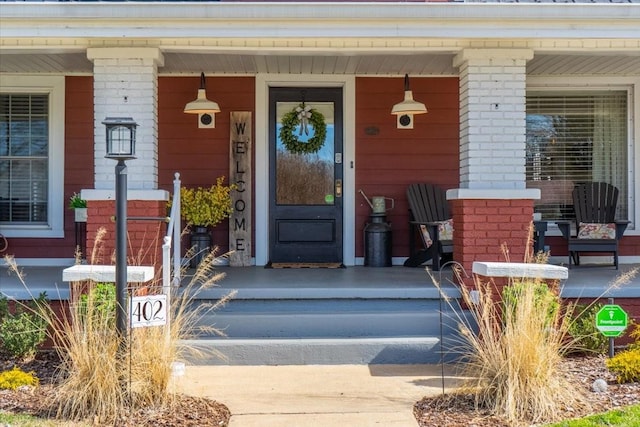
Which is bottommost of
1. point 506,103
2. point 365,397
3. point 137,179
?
point 365,397

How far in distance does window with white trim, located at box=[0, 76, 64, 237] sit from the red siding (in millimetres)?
3469

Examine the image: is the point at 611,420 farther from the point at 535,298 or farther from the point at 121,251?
the point at 121,251

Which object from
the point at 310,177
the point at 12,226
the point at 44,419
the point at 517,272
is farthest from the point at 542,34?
the point at 12,226

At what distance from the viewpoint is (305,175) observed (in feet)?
24.5

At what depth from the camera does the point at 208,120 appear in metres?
7.38

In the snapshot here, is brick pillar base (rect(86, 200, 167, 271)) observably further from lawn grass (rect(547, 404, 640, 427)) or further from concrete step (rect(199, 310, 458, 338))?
lawn grass (rect(547, 404, 640, 427))

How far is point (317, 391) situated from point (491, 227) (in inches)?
84.5

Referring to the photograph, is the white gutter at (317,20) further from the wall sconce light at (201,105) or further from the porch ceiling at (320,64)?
the wall sconce light at (201,105)

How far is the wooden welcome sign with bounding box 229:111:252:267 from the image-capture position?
7.36m

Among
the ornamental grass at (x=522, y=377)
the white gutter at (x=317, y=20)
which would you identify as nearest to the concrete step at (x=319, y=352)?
the ornamental grass at (x=522, y=377)

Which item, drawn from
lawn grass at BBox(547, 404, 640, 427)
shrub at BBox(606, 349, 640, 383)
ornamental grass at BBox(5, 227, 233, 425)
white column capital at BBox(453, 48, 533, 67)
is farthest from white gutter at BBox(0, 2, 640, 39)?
lawn grass at BBox(547, 404, 640, 427)

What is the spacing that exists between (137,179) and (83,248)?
2.12 m

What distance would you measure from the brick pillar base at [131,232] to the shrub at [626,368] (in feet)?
11.5

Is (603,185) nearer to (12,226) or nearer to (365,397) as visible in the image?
(365,397)
